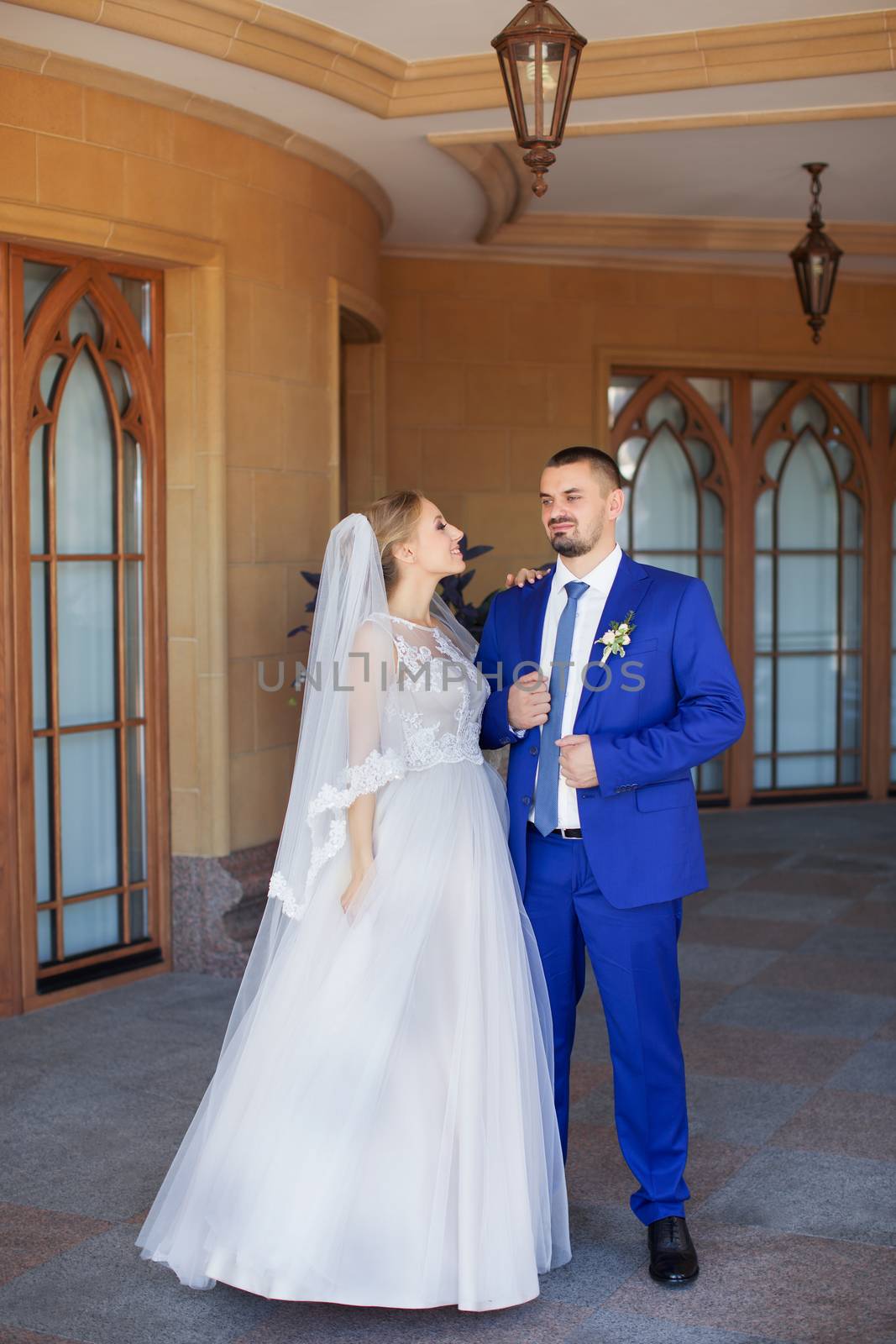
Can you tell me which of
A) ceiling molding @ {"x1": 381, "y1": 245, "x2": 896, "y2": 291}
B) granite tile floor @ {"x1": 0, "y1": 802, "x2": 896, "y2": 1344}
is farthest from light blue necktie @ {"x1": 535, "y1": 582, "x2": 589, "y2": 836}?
ceiling molding @ {"x1": 381, "y1": 245, "x2": 896, "y2": 291}

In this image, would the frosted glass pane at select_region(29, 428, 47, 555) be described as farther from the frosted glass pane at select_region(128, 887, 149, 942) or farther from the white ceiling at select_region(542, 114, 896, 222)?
the white ceiling at select_region(542, 114, 896, 222)

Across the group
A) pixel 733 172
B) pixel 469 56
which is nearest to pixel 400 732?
pixel 469 56

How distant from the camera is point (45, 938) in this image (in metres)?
4.75

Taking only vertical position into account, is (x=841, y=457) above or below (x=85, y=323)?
below

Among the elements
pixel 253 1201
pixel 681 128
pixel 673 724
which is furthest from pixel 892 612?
pixel 253 1201

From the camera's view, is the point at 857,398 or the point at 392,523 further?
the point at 857,398

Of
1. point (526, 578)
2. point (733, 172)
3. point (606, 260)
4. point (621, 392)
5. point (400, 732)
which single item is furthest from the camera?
point (621, 392)

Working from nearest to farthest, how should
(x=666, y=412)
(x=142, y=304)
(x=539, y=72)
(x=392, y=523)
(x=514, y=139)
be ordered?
(x=392, y=523) → (x=539, y=72) → (x=142, y=304) → (x=514, y=139) → (x=666, y=412)

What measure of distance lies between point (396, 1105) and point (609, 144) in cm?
423

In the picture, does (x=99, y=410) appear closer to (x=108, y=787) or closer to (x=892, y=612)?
(x=108, y=787)

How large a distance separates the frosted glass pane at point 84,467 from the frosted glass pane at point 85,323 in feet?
0.21

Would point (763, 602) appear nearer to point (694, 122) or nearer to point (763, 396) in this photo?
point (763, 396)

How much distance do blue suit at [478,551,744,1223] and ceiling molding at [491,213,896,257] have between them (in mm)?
4425

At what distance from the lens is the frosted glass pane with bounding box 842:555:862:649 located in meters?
8.47
